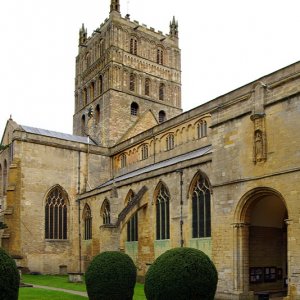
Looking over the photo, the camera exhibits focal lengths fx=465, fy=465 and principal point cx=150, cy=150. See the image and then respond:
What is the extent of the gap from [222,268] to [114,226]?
10457 mm

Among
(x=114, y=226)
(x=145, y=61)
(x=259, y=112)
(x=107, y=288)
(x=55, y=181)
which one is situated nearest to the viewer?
(x=107, y=288)

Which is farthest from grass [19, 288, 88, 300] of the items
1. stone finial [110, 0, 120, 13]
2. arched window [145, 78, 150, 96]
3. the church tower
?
stone finial [110, 0, 120, 13]

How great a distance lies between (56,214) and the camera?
4262 cm

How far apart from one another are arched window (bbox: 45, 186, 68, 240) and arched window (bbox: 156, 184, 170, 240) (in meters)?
14.0

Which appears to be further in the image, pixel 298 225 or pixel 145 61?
pixel 145 61

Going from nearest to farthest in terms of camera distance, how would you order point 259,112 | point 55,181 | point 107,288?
point 107,288
point 259,112
point 55,181

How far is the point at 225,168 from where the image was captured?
23781mm

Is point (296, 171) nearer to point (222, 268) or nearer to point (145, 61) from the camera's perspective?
point (222, 268)

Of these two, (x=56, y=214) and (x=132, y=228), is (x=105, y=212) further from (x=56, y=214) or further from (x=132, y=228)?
(x=56, y=214)

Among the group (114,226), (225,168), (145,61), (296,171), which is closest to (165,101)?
(145,61)

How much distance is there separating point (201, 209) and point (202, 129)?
1035 centimetres

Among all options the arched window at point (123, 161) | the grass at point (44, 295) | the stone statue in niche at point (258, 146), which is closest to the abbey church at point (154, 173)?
the stone statue in niche at point (258, 146)

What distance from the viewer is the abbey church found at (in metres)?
22.0

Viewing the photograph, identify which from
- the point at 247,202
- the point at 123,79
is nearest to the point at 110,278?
the point at 247,202
